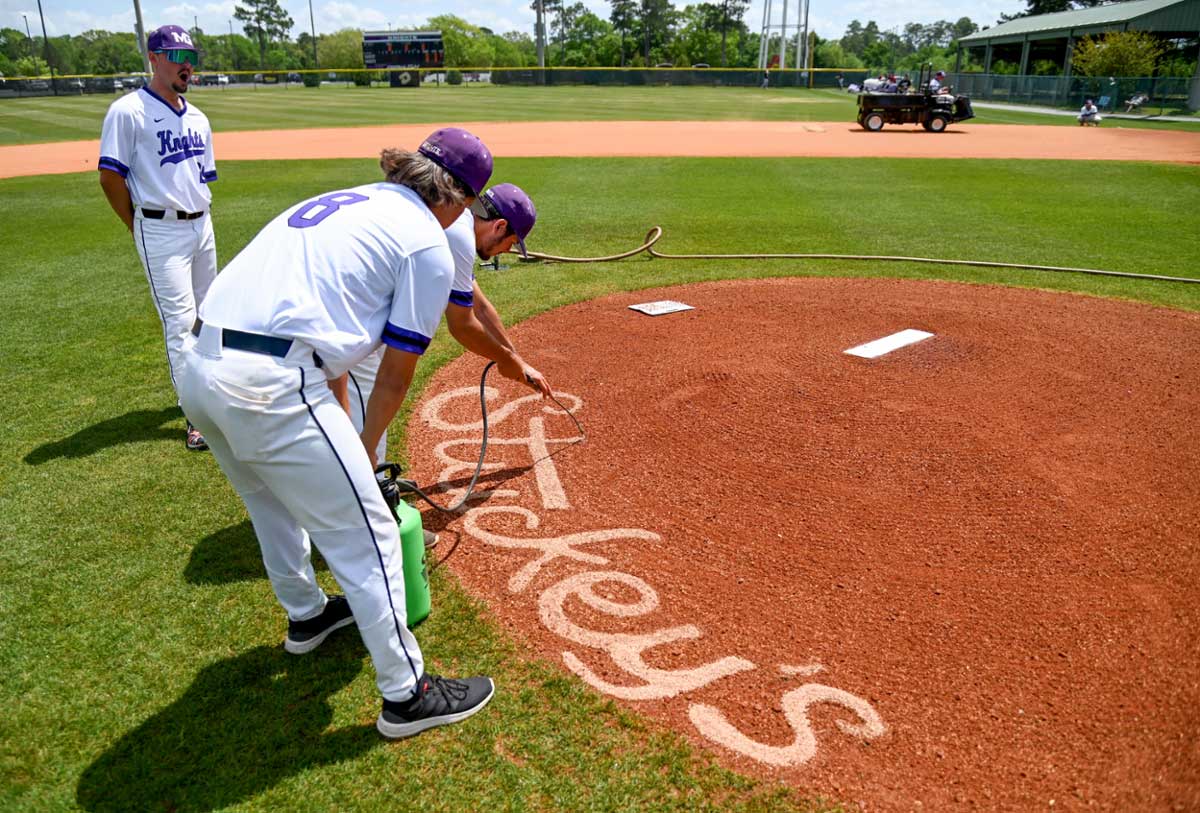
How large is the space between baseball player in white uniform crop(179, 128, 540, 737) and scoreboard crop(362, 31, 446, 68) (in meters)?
70.7

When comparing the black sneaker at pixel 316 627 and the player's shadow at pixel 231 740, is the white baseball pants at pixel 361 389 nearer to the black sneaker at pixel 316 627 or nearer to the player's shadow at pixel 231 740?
the black sneaker at pixel 316 627

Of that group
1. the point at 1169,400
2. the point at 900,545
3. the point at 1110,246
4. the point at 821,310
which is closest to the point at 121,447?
the point at 900,545

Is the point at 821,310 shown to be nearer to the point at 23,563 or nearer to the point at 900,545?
the point at 900,545

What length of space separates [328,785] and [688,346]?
5.59m

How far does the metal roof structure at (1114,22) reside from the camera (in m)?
43.5

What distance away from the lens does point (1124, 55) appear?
42.0 metres

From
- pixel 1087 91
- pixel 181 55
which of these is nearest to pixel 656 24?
pixel 1087 91

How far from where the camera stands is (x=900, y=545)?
15.1ft

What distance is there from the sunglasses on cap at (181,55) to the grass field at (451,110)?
29.1 metres

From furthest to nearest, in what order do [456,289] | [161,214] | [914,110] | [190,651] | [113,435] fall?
[914,110] < [113,435] < [161,214] < [456,289] < [190,651]

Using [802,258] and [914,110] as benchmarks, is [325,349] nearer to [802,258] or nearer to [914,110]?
[802,258]

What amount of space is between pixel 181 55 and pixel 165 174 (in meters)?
0.89

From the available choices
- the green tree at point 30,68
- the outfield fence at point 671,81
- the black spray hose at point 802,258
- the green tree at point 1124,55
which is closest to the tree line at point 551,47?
the green tree at point 30,68

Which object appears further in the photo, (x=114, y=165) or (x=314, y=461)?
(x=114, y=165)
